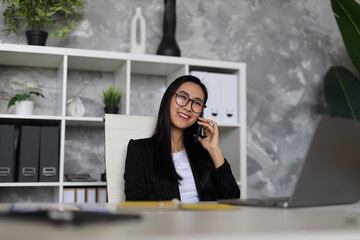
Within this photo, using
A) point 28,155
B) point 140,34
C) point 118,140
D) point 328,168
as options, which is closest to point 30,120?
point 28,155

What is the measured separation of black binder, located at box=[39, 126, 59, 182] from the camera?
2.49 m

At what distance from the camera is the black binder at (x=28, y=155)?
246 centimetres

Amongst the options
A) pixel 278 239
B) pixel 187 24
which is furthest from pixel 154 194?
pixel 187 24

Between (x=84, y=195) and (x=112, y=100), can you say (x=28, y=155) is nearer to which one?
(x=84, y=195)

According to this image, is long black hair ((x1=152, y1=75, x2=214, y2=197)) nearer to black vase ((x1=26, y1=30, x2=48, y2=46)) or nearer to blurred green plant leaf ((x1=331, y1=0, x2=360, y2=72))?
black vase ((x1=26, y1=30, x2=48, y2=46))

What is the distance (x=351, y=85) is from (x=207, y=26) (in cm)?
126

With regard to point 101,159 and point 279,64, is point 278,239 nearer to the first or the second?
point 101,159

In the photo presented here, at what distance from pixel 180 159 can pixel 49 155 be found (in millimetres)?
890

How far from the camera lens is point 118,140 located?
2072mm

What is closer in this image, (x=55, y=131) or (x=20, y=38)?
(x=55, y=131)

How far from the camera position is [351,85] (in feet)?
11.2

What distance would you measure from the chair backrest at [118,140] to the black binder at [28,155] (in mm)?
667

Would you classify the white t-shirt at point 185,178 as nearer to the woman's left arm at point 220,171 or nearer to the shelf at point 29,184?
the woman's left arm at point 220,171

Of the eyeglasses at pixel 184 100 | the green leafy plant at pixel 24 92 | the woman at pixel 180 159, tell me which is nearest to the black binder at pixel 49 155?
the green leafy plant at pixel 24 92
